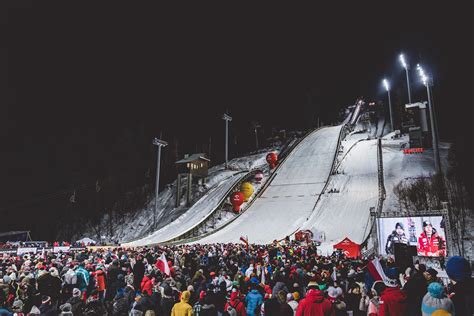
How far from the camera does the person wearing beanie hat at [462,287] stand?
4.25m

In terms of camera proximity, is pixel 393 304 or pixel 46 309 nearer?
pixel 393 304

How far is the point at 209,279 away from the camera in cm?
953

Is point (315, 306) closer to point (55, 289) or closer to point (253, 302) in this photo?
point (253, 302)

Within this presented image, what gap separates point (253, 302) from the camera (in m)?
6.74

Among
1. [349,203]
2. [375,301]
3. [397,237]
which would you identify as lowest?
[375,301]

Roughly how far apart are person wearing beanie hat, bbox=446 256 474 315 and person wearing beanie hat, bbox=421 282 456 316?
7.2 inches

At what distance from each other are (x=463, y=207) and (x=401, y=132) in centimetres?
2745

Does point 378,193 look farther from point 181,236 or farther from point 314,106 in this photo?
point 314,106

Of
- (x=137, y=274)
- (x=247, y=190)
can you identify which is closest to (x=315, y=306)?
(x=137, y=274)

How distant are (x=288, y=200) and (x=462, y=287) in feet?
112

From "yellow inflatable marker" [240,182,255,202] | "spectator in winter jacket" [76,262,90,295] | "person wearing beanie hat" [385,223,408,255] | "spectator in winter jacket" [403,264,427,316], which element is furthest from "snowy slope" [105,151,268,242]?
"spectator in winter jacket" [403,264,427,316]

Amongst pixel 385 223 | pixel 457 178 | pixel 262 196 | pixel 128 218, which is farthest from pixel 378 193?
pixel 128 218

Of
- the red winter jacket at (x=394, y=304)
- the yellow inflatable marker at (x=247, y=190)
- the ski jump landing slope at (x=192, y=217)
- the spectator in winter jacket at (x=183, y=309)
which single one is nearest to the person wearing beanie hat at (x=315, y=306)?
the red winter jacket at (x=394, y=304)

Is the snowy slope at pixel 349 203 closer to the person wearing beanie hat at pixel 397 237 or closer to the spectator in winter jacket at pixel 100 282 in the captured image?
the person wearing beanie hat at pixel 397 237
